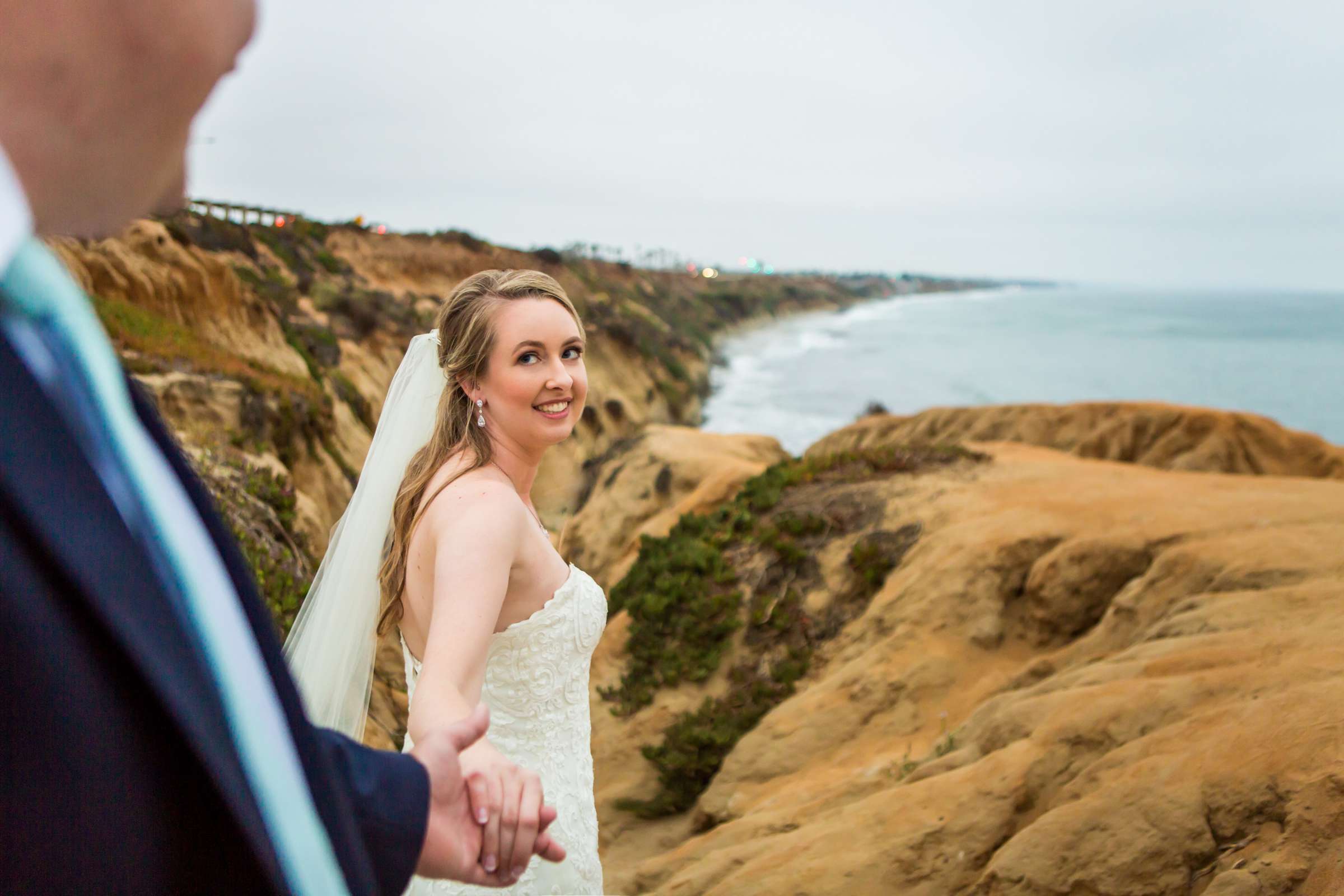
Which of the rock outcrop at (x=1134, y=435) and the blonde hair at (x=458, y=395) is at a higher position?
the blonde hair at (x=458, y=395)

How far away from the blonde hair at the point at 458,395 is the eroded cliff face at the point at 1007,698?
2602 millimetres

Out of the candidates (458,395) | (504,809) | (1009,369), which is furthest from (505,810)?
(1009,369)

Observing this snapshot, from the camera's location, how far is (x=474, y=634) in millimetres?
2084

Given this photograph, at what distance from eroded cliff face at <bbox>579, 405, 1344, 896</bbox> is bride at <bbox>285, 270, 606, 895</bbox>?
2.02 m

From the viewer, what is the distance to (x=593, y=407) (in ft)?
81.4

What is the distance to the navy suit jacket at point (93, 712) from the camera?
63 centimetres

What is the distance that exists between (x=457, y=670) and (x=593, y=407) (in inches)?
901

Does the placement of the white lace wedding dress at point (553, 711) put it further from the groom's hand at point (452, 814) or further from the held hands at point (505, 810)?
the groom's hand at point (452, 814)

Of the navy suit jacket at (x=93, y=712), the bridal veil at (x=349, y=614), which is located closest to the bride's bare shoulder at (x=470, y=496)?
the bridal veil at (x=349, y=614)

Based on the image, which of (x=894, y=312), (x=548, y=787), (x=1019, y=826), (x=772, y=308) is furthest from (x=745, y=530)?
(x=894, y=312)

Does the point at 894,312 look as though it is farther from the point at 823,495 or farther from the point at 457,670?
the point at 457,670

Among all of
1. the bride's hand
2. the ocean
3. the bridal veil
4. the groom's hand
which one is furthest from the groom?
the ocean

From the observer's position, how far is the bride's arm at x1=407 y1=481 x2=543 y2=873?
1.34 m

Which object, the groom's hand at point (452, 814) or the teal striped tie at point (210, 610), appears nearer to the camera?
the teal striped tie at point (210, 610)
